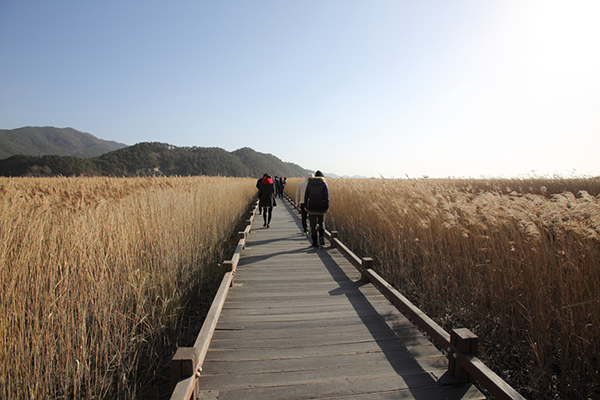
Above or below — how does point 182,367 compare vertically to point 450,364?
above

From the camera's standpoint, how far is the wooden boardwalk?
2.24 metres

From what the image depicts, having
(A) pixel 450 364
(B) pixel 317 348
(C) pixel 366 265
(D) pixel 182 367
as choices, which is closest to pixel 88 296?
(D) pixel 182 367

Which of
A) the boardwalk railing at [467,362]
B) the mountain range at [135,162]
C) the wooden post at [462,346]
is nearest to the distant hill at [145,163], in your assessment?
the mountain range at [135,162]

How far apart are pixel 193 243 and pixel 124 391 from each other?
2891 millimetres

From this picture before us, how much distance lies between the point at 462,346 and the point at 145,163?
2806 inches

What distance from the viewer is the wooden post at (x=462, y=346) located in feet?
7.38

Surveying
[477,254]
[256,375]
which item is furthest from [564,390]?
[256,375]

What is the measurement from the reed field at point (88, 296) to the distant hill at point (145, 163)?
1257 inches

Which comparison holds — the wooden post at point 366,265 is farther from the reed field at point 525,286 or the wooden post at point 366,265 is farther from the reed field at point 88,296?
the reed field at point 88,296

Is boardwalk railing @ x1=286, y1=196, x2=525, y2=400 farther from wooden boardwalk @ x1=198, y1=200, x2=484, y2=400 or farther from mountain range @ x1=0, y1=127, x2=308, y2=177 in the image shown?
mountain range @ x1=0, y1=127, x2=308, y2=177

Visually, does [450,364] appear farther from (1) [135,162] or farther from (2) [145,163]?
(2) [145,163]

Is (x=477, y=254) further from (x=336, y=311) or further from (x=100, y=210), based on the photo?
(x=100, y=210)

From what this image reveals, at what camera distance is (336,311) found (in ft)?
11.7

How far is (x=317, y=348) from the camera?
2.78m
